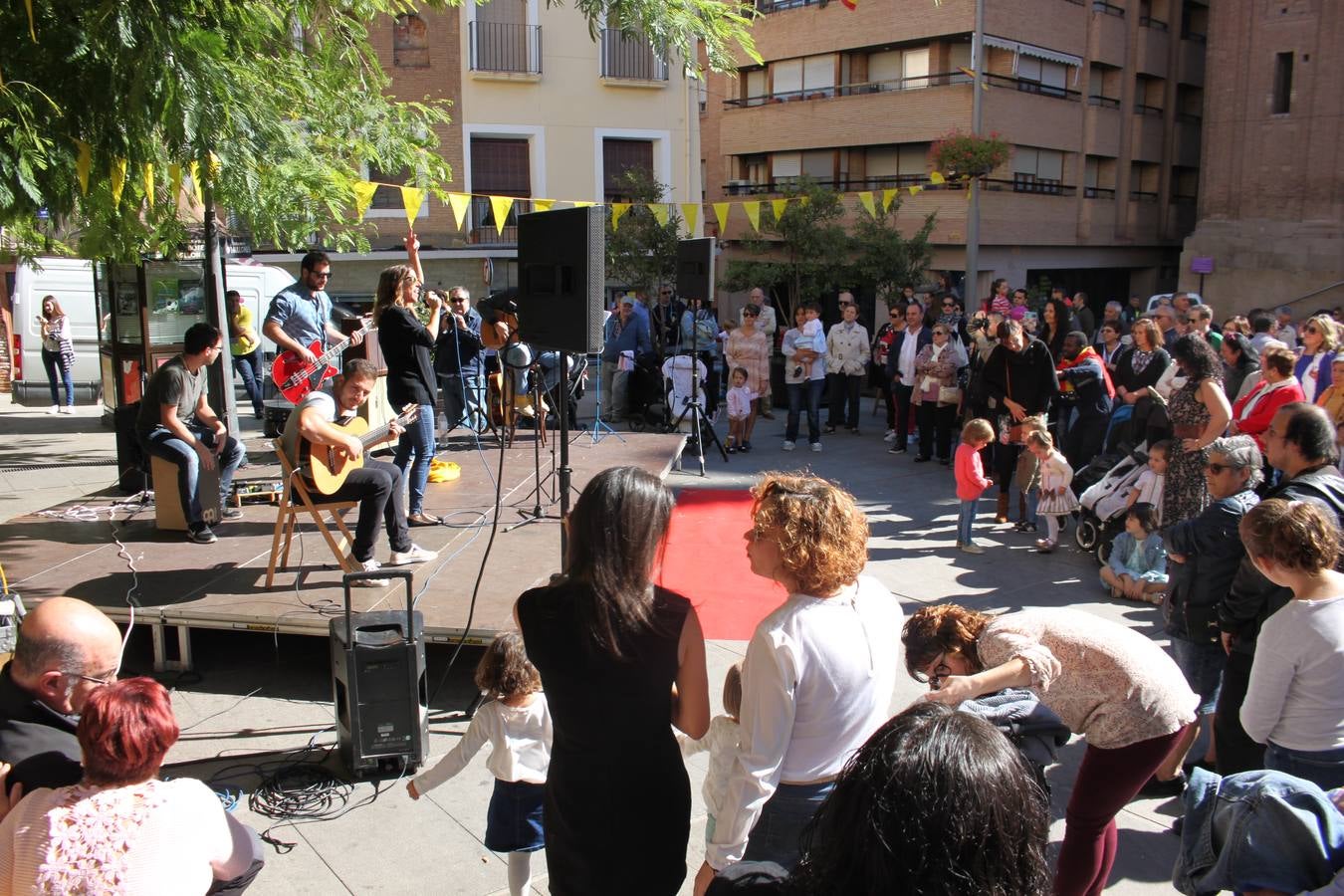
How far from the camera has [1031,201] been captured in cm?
2566

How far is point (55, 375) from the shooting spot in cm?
1530

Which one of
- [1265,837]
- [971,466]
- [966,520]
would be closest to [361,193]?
[971,466]

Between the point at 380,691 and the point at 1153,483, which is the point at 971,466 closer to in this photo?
the point at 1153,483

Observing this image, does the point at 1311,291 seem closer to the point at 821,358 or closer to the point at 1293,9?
the point at 1293,9

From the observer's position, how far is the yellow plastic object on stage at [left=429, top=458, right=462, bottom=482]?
9031mm

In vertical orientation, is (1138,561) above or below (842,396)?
below

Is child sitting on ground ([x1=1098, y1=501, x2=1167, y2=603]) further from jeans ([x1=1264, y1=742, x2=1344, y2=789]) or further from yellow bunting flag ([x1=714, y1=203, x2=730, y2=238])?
yellow bunting flag ([x1=714, y1=203, x2=730, y2=238])

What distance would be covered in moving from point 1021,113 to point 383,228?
14.8 m

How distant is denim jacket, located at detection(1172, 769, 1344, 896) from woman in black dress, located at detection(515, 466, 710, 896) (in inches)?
48.2

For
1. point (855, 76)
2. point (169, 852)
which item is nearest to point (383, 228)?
point (855, 76)

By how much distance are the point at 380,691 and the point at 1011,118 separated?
23.5m

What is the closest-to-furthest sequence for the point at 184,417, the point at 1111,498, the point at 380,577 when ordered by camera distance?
1. the point at 380,577
2. the point at 184,417
3. the point at 1111,498

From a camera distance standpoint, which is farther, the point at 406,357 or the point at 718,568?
the point at 718,568

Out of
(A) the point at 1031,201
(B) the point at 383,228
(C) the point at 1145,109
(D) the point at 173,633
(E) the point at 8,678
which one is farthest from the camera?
(C) the point at 1145,109
